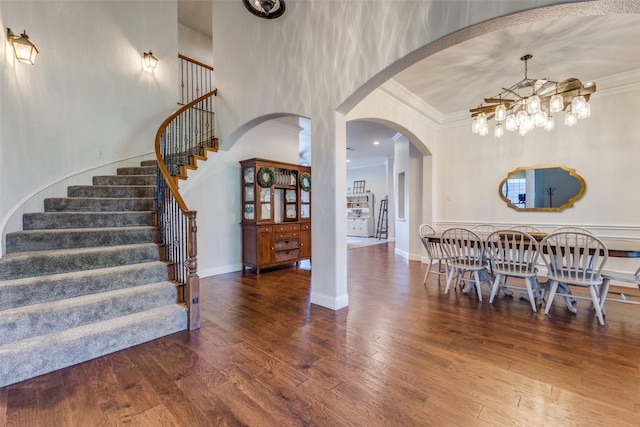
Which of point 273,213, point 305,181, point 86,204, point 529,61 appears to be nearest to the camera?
point 529,61

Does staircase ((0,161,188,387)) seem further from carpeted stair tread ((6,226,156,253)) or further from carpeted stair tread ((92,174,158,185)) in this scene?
carpeted stair tread ((92,174,158,185))

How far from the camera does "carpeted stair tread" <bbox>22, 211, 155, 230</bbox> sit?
129 inches

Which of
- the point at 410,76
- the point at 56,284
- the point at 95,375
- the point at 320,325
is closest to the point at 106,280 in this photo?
the point at 56,284

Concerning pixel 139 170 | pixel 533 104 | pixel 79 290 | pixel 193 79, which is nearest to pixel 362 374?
pixel 79 290

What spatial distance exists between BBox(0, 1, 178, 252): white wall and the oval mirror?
263 inches

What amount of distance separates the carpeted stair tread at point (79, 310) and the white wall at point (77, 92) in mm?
1690

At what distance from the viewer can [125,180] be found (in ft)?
14.4

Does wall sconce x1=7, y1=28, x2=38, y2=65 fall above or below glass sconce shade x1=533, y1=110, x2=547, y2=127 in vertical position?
above

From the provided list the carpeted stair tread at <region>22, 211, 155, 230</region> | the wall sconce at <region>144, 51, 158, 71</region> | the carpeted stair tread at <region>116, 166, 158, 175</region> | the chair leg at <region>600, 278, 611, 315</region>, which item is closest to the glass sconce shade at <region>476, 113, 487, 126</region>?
the chair leg at <region>600, 278, 611, 315</region>

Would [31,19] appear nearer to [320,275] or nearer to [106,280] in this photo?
[106,280]

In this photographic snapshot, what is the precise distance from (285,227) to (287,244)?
0.34m

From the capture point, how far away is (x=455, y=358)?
7.16 ft

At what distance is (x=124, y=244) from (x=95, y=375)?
1623 mm

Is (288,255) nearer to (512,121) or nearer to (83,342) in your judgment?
(83,342)
